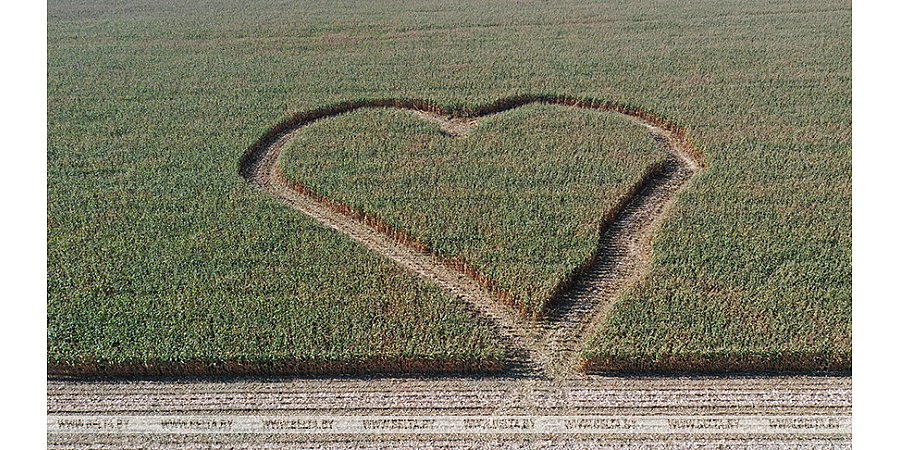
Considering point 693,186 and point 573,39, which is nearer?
point 693,186

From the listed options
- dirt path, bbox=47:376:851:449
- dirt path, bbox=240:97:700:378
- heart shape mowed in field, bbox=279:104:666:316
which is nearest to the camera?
dirt path, bbox=47:376:851:449

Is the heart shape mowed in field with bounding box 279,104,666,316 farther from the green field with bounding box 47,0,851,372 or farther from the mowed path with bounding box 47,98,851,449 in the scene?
the mowed path with bounding box 47,98,851,449

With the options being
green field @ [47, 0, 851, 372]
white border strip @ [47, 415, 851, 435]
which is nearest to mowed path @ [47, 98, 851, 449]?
white border strip @ [47, 415, 851, 435]

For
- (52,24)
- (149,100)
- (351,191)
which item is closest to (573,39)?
(351,191)

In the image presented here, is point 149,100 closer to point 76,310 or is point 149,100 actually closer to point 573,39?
point 76,310

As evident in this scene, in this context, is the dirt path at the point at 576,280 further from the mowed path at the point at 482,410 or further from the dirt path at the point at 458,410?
the dirt path at the point at 458,410

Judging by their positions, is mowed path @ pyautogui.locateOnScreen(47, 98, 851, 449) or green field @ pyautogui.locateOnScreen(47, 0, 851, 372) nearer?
mowed path @ pyautogui.locateOnScreen(47, 98, 851, 449)

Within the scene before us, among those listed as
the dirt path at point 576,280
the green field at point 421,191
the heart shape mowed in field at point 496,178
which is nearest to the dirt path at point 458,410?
the green field at point 421,191
